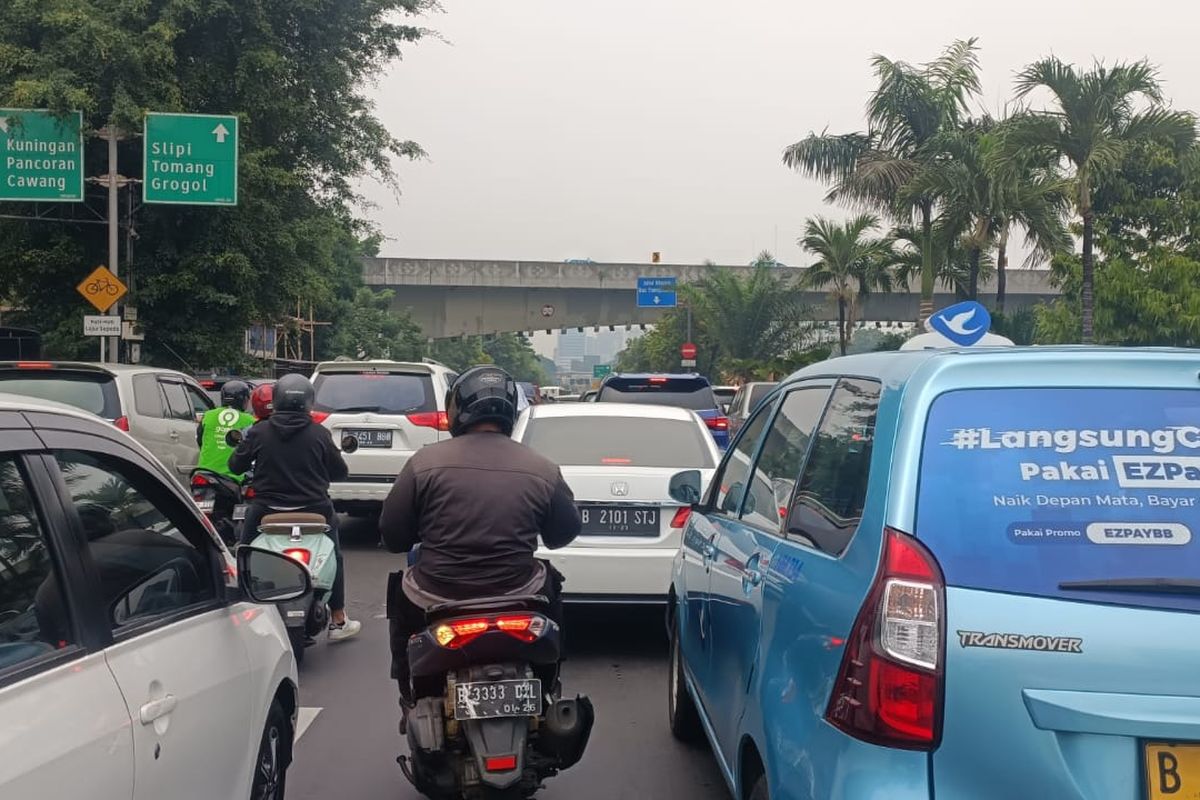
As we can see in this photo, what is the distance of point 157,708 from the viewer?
2660 mm

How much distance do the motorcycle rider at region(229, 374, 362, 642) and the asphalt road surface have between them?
1.00m

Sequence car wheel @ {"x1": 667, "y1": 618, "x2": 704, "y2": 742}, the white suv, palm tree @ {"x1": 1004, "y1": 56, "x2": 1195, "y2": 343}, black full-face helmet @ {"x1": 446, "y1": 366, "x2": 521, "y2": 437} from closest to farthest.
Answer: black full-face helmet @ {"x1": 446, "y1": 366, "x2": 521, "y2": 437}, car wheel @ {"x1": 667, "y1": 618, "x2": 704, "y2": 742}, the white suv, palm tree @ {"x1": 1004, "y1": 56, "x2": 1195, "y2": 343}

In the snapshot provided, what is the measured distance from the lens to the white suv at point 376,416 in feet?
38.8

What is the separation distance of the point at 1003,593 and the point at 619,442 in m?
5.20

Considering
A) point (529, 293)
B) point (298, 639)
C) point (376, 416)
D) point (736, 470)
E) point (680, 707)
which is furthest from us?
point (529, 293)

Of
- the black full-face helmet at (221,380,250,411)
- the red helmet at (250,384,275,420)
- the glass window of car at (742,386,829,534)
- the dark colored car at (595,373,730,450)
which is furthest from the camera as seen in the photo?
the dark colored car at (595,373,730,450)

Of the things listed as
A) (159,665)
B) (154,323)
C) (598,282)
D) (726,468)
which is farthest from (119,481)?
(598,282)

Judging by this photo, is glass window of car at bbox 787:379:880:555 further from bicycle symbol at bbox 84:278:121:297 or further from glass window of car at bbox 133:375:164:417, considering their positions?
bicycle symbol at bbox 84:278:121:297

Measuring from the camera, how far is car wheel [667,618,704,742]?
5434 mm

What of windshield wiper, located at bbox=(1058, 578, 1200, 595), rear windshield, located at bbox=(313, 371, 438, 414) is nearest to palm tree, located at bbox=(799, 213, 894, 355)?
rear windshield, located at bbox=(313, 371, 438, 414)

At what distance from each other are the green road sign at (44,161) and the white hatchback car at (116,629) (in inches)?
791

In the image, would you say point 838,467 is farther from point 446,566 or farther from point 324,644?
point 324,644

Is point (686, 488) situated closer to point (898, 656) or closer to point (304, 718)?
point (304, 718)

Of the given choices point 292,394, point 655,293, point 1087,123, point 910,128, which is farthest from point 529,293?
point 292,394
